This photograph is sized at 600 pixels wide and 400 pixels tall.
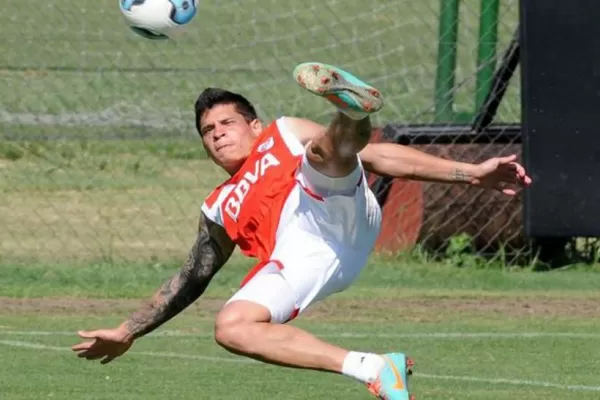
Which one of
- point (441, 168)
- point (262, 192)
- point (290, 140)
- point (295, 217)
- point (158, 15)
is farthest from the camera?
point (158, 15)

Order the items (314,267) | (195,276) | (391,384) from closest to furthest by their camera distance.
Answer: (391,384) < (314,267) < (195,276)

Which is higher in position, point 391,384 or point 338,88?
point 338,88

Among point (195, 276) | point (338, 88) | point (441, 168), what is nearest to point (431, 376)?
point (195, 276)

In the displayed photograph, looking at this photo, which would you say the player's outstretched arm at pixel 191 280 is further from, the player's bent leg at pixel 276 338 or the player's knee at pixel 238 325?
the player's knee at pixel 238 325

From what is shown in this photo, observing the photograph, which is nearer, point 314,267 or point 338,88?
point 338,88

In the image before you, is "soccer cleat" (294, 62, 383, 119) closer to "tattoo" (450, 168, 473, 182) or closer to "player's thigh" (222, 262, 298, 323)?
"tattoo" (450, 168, 473, 182)

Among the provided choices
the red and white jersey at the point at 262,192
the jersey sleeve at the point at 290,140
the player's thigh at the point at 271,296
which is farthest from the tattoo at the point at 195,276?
the player's thigh at the point at 271,296

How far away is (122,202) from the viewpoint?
1641 cm

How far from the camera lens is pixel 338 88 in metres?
7.04

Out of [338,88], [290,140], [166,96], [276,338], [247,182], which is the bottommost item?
[166,96]

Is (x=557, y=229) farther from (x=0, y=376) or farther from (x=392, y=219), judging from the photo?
(x=0, y=376)

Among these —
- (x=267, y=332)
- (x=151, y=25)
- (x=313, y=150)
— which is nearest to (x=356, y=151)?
(x=313, y=150)

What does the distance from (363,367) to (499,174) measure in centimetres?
103

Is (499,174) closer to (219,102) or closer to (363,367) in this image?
(363,367)
